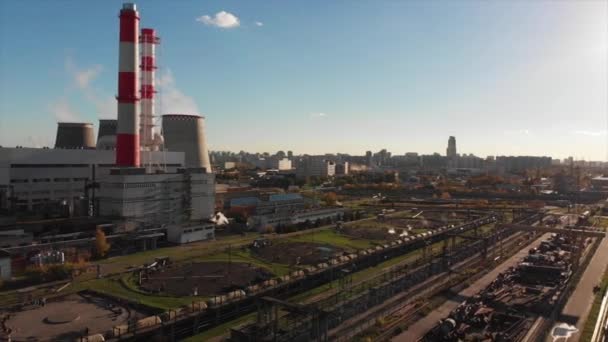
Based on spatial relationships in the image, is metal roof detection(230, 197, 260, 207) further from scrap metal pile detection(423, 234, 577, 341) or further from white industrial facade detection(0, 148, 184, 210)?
scrap metal pile detection(423, 234, 577, 341)

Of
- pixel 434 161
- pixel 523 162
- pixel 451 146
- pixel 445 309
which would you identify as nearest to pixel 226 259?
pixel 445 309

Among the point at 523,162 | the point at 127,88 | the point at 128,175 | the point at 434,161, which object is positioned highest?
the point at 127,88

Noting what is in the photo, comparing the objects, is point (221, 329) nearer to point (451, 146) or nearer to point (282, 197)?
point (282, 197)

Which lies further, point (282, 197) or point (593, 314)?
point (282, 197)

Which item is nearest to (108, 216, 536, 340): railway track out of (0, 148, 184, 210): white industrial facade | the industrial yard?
the industrial yard

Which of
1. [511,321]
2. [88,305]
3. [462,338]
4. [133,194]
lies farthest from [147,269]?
[511,321]

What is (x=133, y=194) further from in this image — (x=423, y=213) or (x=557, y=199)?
(x=557, y=199)

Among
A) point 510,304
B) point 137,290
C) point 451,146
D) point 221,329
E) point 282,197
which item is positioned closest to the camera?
point 221,329

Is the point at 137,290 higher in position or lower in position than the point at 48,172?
lower
